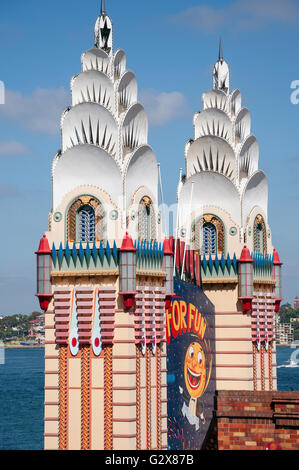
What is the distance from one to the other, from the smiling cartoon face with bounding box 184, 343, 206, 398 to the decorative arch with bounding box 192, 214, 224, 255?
520cm

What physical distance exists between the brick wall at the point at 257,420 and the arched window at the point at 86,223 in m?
13.7

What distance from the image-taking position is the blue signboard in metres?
36.7

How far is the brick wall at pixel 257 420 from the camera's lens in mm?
20797

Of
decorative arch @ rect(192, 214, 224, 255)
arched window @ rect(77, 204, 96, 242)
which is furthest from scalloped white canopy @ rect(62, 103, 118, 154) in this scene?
decorative arch @ rect(192, 214, 224, 255)

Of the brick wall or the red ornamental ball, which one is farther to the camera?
the brick wall

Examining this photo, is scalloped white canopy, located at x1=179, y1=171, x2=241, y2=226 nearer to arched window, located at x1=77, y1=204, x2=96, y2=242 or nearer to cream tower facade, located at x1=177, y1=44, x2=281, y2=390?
cream tower facade, located at x1=177, y1=44, x2=281, y2=390

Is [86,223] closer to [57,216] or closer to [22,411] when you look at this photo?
[57,216]

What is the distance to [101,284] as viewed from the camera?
111 feet

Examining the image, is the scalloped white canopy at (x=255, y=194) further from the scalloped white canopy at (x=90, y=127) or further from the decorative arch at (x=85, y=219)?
the decorative arch at (x=85, y=219)

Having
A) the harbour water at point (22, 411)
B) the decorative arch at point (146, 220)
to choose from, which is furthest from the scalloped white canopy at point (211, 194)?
the harbour water at point (22, 411)

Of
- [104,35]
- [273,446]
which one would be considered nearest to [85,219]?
[104,35]

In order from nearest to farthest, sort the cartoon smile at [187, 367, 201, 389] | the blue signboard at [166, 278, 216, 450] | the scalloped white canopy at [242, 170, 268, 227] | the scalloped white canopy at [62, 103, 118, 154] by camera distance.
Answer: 1. the scalloped white canopy at [62, 103, 118, 154]
2. the blue signboard at [166, 278, 216, 450]
3. the cartoon smile at [187, 367, 201, 389]
4. the scalloped white canopy at [242, 170, 268, 227]

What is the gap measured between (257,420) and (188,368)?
17213mm
